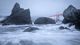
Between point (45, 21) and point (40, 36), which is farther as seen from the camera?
point (45, 21)

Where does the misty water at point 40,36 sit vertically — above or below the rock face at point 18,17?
below

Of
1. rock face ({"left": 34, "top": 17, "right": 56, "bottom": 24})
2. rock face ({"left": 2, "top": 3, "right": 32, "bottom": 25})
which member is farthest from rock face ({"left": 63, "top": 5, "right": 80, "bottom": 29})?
rock face ({"left": 2, "top": 3, "right": 32, "bottom": 25})

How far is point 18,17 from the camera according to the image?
3.55m

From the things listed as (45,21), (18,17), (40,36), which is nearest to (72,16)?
(45,21)

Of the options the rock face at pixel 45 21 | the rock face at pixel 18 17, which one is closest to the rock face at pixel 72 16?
the rock face at pixel 45 21

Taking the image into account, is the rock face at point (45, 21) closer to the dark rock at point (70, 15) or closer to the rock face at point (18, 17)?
the rock face at point (18, 17)

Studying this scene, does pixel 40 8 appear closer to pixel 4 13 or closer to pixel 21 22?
pixel 21 22

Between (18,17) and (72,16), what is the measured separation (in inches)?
47.5

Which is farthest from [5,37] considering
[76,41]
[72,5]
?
[72,5]

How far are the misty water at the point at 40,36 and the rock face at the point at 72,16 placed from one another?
210 millimetres

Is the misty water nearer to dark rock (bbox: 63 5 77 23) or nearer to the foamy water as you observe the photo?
the foamy water

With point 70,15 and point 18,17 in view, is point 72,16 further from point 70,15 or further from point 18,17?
point 18,17

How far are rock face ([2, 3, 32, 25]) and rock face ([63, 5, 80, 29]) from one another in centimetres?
76

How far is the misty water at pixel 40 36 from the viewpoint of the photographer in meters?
3.03
